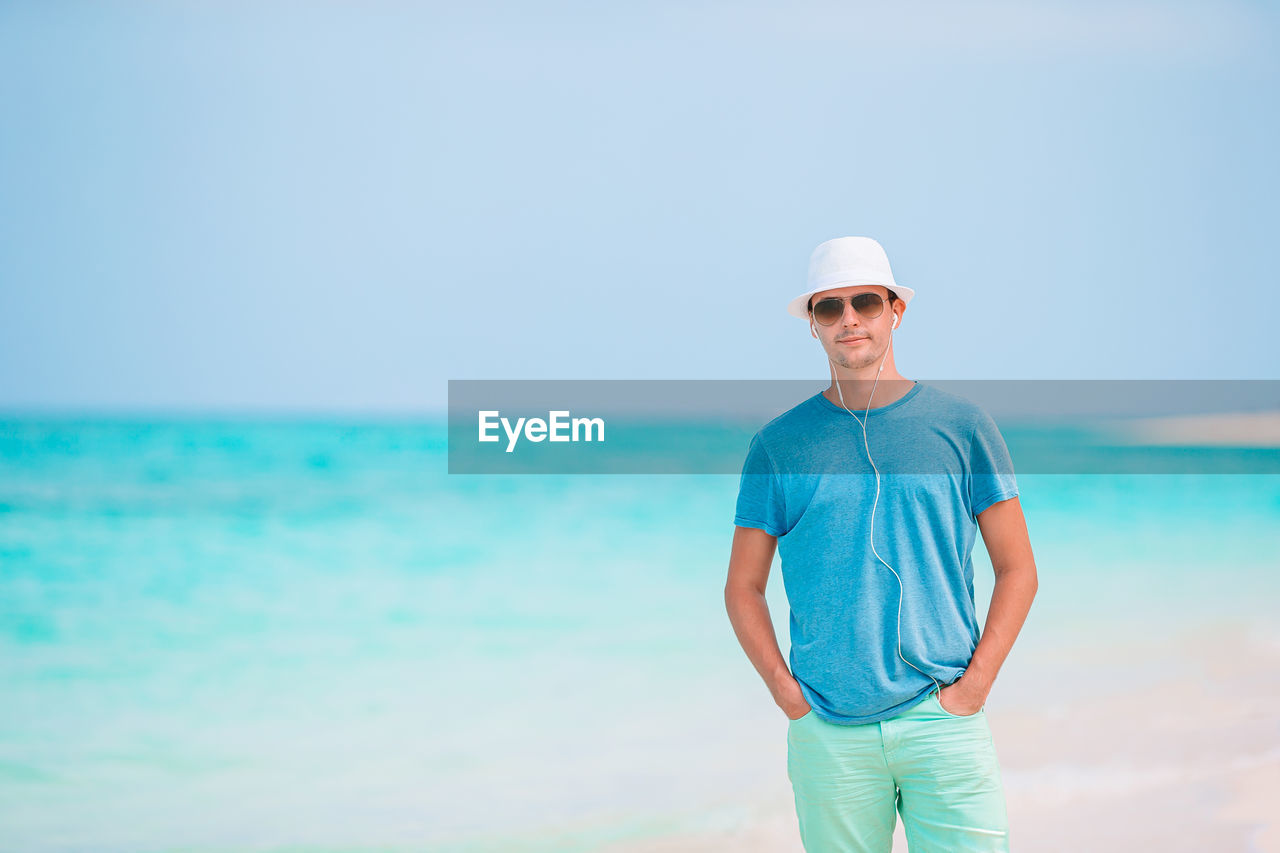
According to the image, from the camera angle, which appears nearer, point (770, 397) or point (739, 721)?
point (739, 721)

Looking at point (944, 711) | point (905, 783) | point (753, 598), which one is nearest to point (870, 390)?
point (753, 598)

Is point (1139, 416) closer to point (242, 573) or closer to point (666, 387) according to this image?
point (666, 387)

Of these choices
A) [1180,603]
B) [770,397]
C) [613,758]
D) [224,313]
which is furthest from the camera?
[770,397]

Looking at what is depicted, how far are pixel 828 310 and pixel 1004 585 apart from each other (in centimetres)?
59

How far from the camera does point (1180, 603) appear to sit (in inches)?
235

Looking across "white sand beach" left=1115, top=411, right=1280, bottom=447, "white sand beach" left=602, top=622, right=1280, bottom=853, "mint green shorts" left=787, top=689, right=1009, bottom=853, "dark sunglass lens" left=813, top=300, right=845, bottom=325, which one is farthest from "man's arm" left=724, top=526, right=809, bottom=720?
"white sand beach" left=1115, top=411, right=1280, bottom=447

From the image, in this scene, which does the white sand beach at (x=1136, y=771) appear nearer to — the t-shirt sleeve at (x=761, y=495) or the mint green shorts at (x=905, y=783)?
the mint green shorts at (x=905, y=783)

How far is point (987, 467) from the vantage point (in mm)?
1860

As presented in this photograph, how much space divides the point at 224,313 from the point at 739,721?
21030mm

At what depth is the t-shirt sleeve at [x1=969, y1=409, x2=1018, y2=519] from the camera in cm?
186

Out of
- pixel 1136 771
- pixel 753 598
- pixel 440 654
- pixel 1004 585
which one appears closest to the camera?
pixel 1004 585

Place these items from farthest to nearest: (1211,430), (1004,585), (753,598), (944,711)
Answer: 1. (1211,430)
2. (753,598)
3. (1004,585)
4. (944,711)

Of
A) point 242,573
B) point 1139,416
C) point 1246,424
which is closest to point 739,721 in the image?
point 242,573

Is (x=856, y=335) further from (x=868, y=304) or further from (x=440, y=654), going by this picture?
(x=440, y=654)
